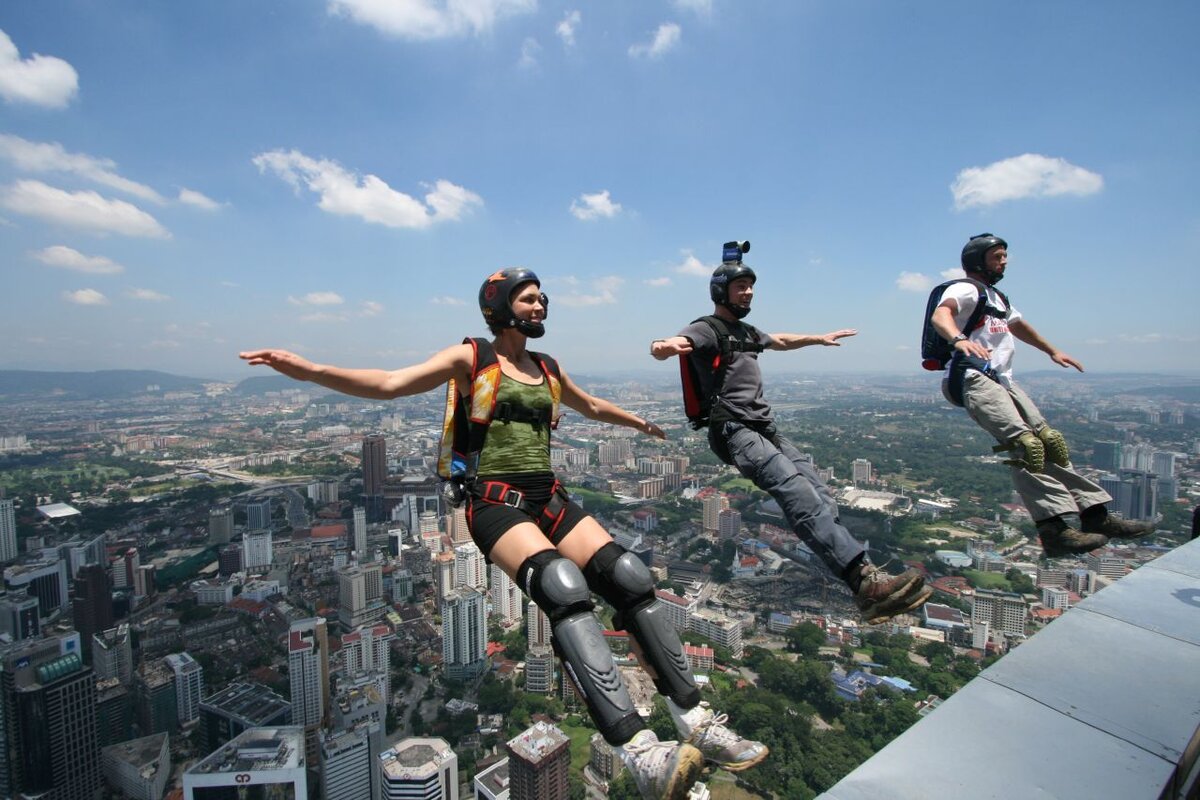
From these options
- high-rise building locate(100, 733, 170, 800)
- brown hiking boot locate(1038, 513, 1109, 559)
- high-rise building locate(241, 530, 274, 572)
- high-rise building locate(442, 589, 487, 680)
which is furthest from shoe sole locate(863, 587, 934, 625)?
high-rise building locate(241, 530, 274, 572)

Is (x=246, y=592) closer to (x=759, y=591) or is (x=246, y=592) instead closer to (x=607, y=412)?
(x=759, y=591)

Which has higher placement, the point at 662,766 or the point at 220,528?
the point at 662,766

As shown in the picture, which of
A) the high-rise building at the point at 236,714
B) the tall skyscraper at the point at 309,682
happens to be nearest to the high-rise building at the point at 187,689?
the high-rise building at the point at 236,714

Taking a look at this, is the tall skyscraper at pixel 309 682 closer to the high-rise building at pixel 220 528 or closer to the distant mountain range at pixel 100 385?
the high-rise building at pixel 220 528

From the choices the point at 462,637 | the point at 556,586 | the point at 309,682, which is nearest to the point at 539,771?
the point at 462,637

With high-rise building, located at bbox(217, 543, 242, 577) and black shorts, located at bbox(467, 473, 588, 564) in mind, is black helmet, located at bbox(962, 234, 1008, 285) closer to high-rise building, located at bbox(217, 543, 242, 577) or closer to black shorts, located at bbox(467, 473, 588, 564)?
black shorts, located at bbox(467, 473, 588, 564)

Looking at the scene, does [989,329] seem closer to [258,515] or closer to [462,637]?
[462,637]

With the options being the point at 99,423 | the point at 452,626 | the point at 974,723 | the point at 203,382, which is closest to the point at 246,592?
the point at 452,626
